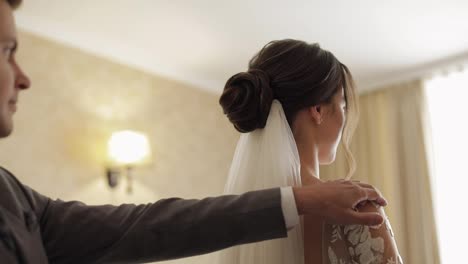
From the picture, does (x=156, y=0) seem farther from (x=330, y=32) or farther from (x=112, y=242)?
(x=112, y=242)

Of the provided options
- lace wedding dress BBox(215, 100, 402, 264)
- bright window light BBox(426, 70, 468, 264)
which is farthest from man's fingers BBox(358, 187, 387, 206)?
bright window light BBox(426, 70, 468, 264)

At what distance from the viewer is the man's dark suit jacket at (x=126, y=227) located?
80 centimetres

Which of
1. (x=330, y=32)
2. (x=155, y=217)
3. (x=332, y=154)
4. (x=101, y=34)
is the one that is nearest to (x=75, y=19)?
(x=101, y=34)

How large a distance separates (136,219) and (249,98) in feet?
1.36

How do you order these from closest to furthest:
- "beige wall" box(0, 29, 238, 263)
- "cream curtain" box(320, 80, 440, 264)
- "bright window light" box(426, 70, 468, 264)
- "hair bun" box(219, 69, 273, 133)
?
"hair bun" box(219, 69, 273, 133)
"beige wall" box(0, 29, 238, 263)
"bright window light" box(426, 70, 468, 264)
"cream curtain" box(320, 80, 440, 264)

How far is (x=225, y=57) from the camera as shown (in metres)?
3.07

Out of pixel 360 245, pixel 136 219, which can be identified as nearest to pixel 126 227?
pixel 136 219

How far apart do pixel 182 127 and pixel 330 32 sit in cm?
112

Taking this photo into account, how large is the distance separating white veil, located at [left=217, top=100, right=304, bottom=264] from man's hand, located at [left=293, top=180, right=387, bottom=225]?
0.32m

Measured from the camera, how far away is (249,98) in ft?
3.84

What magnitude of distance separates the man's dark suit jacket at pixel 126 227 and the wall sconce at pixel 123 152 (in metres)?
1.75

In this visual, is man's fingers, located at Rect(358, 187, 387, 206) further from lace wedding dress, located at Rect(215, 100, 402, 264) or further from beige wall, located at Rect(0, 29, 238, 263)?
beige wall, located at Rect(0, 29, 238, 263)

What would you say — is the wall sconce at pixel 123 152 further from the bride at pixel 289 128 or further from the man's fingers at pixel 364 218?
the man's fingers at pixel 364 218

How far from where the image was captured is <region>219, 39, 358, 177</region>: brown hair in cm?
117
